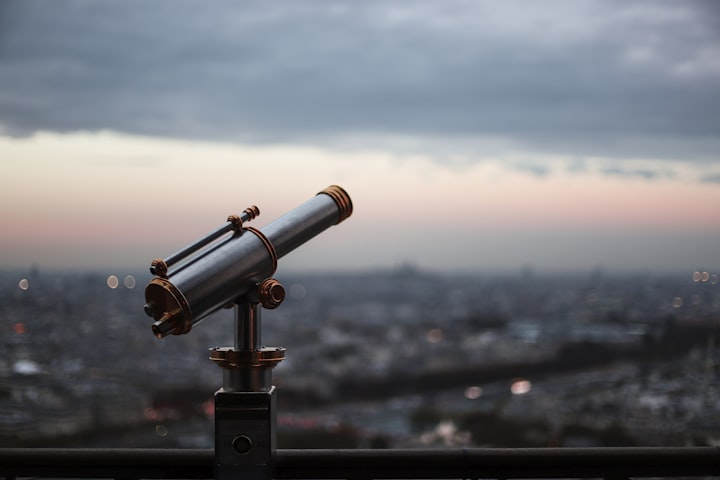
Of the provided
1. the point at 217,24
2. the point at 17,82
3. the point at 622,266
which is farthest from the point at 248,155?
the point at 622,266

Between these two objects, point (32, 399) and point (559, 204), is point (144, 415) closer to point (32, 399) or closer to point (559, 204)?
point (32, 399)

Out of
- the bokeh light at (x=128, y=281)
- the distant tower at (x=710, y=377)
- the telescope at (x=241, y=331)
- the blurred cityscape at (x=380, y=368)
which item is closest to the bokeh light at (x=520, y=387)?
the blurred cityscape at (x=380, y=368)

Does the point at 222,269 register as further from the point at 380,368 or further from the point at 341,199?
the point at 380,368

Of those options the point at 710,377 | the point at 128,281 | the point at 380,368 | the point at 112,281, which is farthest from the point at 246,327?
the point at 380,368

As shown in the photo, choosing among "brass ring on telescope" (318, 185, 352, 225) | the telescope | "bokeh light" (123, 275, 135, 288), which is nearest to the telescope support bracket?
the telescope

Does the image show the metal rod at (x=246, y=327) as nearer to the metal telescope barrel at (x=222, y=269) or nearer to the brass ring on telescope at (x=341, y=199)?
the metal telescope barrel at (x=222, y=269)
